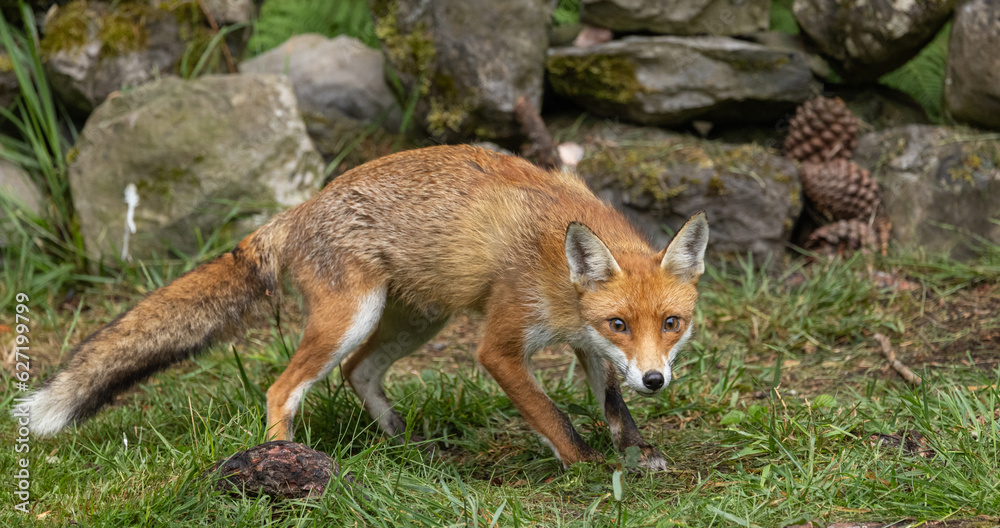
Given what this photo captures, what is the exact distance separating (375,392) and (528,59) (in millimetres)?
3884

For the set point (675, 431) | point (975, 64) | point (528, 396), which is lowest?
point (675, 431)

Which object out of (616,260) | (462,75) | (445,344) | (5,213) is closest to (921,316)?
(616,260)

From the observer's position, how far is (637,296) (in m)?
3.71

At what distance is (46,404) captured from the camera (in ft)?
13.5

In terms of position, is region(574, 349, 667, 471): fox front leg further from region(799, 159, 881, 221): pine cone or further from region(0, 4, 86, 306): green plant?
region(0, 4, 86, 306): green plant

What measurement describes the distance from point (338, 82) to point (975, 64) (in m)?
5.97

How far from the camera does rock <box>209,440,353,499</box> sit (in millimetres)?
3420

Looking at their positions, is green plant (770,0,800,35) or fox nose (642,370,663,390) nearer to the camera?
fox nose (642,370,663,390)

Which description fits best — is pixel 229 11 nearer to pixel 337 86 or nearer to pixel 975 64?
pixel 337 86

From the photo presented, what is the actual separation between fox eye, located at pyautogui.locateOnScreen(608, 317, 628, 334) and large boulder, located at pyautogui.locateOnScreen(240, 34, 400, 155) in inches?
195

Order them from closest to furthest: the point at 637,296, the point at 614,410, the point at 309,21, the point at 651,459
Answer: the point at 637,296 < the point at 651,459 < the point at 614,410 < the point at 309,21

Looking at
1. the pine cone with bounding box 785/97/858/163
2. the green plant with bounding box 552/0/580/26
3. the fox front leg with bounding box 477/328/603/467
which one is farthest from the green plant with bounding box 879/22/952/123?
the fox front leg with bounding box 477/328/603/467

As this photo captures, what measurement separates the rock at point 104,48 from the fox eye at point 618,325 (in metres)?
5.87

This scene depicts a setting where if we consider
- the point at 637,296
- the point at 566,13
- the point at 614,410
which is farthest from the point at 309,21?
the point at 637,296
